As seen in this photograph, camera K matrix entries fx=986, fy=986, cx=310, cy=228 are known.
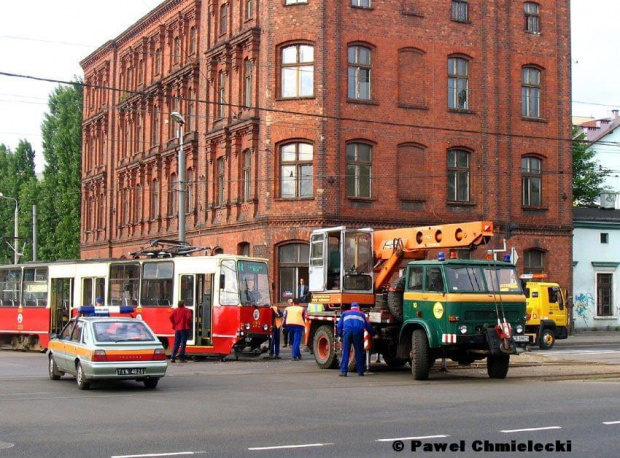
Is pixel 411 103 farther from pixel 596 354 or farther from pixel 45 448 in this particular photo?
pixel 45 448

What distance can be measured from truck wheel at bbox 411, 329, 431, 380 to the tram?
8481 mm

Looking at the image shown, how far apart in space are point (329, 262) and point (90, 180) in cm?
4323

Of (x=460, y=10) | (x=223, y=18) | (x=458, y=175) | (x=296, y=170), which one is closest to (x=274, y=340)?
(x=296, y=170)

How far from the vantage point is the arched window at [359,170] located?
1626 inches

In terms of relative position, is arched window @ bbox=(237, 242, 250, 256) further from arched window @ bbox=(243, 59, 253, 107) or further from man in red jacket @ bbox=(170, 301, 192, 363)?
man in red jacket @ bbox=(170, 301, 192, 363)

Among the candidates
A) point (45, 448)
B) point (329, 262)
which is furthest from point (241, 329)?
point (45, 448)

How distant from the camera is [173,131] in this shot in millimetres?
52375

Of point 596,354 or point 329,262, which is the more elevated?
point 329,262

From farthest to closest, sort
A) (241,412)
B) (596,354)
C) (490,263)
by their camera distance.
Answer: (596,354)
(490,263)
(241,412)

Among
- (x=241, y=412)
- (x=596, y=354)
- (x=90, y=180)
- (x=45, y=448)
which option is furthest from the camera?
(x=90, y=180)

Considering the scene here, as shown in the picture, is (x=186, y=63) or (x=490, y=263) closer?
(x=490, y=263)

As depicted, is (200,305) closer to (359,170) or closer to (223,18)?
(359,170)

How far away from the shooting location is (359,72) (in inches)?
1639

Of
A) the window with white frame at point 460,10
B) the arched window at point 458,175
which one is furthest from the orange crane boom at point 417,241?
the window with white frame at point 460,10
